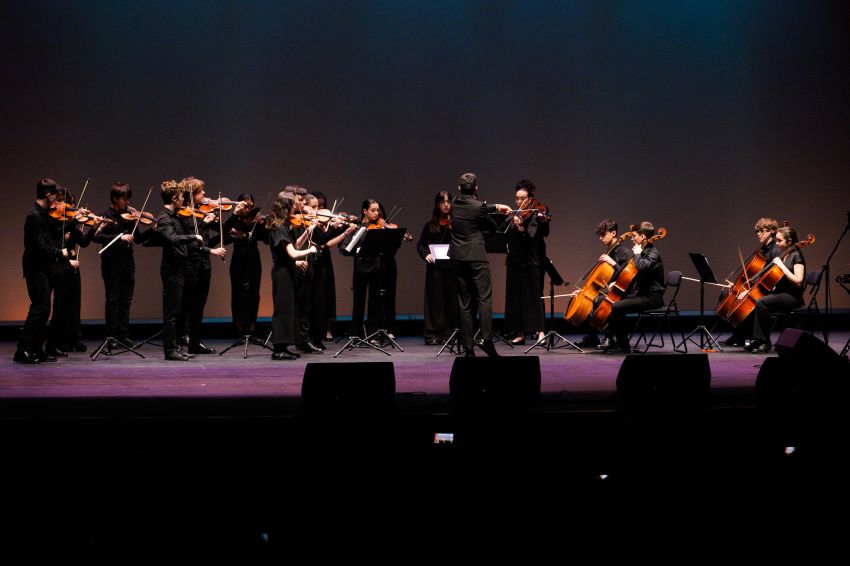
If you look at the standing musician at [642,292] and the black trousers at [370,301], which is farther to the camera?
the black trousers at [370,301]

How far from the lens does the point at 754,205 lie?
11.3 meters

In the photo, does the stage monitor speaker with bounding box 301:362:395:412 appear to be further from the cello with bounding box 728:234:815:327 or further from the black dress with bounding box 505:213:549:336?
the cello with bounding box 728:234:815:327

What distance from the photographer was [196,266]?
25.0 feet

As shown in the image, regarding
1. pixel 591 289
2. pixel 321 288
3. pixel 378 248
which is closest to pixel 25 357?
pixel 321 288

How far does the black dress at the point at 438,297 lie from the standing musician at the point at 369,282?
0.48 metres

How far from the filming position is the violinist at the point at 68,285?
24.2 ft

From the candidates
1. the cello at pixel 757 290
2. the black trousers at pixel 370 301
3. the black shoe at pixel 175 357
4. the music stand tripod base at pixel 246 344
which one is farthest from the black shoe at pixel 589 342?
the black shoe at pixel 175 357

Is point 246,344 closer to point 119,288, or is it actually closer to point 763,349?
point 119,288

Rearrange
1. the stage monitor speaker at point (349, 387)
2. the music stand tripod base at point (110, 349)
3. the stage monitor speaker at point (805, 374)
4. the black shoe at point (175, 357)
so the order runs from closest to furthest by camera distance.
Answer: the stage monitor speaker at point (349, 387), the stage monitor speaker at point (805, 374), the black shoe at point (175, 357), the music stand tripod base at point (110, 349)

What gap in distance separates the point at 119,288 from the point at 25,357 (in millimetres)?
1316

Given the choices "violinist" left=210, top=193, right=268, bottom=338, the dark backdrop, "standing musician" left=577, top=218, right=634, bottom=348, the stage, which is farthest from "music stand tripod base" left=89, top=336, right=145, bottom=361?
"standing musician" left=577, top=218, right=634, bottom=348

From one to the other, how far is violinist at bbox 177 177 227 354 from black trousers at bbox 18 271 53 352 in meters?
1.09

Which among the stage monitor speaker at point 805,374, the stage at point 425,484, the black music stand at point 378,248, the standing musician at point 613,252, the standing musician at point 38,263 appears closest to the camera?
the stage at point 425,484

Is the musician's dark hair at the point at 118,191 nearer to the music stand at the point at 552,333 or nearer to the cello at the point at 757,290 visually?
the music stand at the point at 552,333
